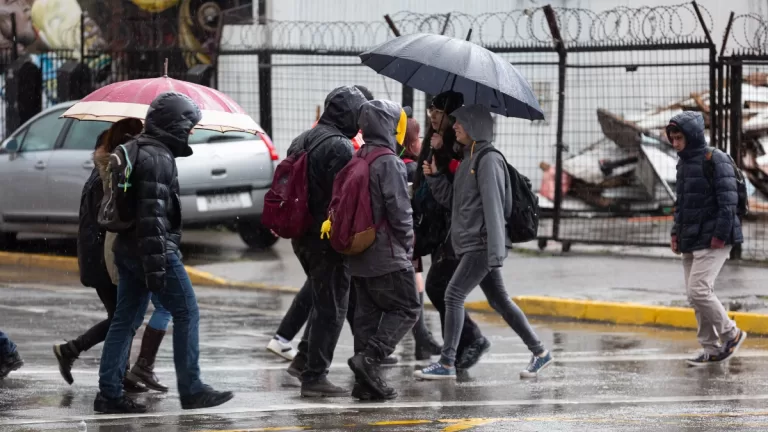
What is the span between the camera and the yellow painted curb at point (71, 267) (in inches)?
540

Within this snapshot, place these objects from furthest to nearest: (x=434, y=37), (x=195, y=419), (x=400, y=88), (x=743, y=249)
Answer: (x=400, y=88), (x=743, y=249), (x=434, y=37), (x=195, y=419)

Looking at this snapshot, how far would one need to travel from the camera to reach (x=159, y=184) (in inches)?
274

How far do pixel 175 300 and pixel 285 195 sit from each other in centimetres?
98

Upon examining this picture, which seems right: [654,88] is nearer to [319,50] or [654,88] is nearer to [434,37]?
[319,50]

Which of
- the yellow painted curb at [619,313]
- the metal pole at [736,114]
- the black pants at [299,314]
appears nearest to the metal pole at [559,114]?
the metal pole at [736,114]

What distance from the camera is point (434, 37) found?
8516mm

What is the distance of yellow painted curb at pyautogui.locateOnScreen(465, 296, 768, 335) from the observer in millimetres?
10891

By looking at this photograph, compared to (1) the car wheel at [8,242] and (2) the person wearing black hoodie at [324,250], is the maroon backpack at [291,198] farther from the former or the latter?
(1) the car wheel at [8,242]

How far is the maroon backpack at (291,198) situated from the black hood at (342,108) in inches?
3.5

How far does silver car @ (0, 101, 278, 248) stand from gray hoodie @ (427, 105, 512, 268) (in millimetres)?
5824

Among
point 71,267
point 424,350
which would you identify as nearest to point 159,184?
point 424,350

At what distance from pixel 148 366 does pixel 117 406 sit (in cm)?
77

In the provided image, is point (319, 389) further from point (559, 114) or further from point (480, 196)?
point (559, 114)

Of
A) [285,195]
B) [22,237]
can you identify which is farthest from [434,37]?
[22,237]
